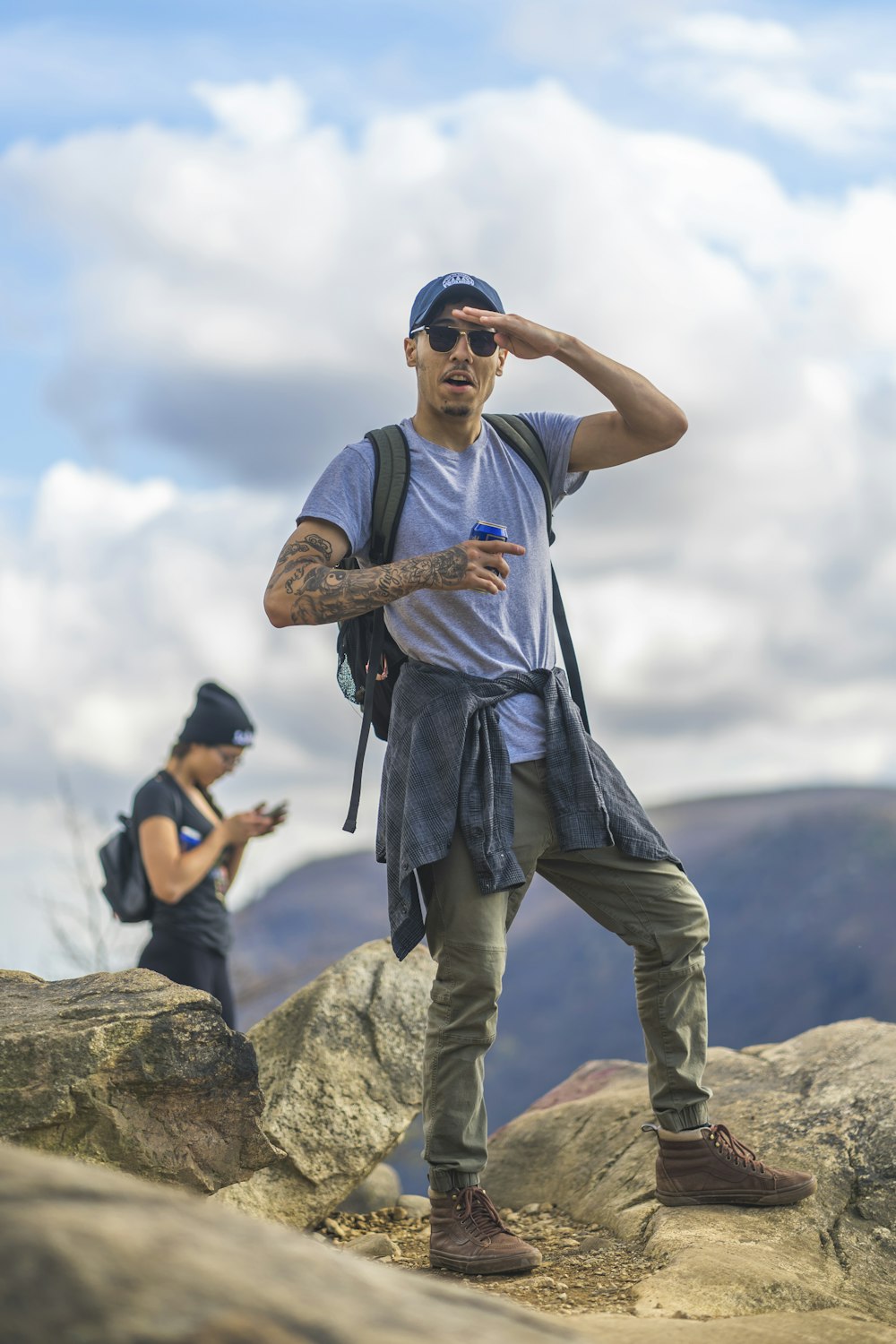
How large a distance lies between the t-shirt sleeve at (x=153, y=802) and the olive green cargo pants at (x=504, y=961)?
2.21 m

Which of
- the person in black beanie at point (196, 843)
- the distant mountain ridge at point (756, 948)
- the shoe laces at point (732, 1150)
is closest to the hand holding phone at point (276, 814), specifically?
the person in black beanie at point (196, 843)

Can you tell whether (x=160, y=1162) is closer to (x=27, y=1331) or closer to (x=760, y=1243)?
(x=760, y=1243)

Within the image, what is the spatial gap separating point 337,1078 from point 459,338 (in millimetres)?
3349

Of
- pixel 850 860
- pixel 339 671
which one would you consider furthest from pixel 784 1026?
pixel 339 671

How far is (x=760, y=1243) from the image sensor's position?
4266 mm

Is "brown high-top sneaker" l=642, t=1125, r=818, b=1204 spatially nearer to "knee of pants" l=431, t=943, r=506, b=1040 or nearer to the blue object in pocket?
"knee of pants" l=431, t=943, r=506, b=1040

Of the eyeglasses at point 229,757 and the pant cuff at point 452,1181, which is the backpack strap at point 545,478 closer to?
the pant cuff at point 452,1181

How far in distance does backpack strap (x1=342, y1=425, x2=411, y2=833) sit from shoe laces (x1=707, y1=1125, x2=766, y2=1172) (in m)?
1.73

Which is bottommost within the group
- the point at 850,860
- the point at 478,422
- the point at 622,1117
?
the point at 622,1117

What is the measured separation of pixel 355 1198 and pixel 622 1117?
5.37 ft

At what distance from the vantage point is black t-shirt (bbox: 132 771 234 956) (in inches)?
243

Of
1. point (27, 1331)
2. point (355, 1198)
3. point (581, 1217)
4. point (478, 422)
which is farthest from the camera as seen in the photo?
point (355, 1198)

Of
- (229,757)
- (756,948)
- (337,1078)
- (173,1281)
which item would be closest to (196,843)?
(229,757)

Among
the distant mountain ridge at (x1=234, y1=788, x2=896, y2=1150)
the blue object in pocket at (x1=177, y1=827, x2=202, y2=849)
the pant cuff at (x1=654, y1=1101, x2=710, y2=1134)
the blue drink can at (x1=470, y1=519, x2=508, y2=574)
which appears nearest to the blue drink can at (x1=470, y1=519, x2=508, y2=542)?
the blue drink can at (x1=470, y1=519, x2=508, y2=574)
